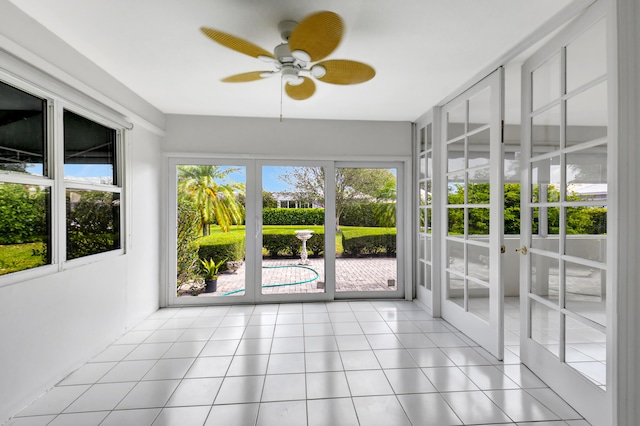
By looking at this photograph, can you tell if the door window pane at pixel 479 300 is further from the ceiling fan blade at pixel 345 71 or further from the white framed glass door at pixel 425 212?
the ceiling fan blade at pixel 345 71

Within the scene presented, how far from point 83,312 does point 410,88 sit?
3530 millimetres

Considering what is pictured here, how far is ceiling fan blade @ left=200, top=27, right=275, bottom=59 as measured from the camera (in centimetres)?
166

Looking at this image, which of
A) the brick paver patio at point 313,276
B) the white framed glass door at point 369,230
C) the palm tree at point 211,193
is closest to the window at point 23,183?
the palm tree at point 211,193

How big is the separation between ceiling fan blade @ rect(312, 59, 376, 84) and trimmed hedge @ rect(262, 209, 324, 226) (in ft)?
7.02

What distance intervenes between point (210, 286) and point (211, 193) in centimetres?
122

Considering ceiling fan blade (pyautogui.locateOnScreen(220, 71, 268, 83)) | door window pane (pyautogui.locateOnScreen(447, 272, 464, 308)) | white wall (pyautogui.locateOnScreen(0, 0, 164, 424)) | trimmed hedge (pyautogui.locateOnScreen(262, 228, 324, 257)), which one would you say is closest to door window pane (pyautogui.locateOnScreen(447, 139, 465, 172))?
door window pane (pyautogui.locateOnScreen(447, 272, 464, 308))

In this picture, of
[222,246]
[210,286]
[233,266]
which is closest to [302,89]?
[222,246]

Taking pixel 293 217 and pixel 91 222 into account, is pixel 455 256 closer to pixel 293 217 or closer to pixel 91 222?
pixel 293 217

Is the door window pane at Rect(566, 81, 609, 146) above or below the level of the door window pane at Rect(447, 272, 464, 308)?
above

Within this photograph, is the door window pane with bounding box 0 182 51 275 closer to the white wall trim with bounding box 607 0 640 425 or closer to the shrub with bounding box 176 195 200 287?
the shrub with bounding box 176 195 200 287

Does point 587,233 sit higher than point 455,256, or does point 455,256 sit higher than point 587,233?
point 587,233

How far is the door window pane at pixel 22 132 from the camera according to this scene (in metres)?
1.88

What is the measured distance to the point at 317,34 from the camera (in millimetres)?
1641

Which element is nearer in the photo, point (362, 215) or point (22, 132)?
point (22, 132)
